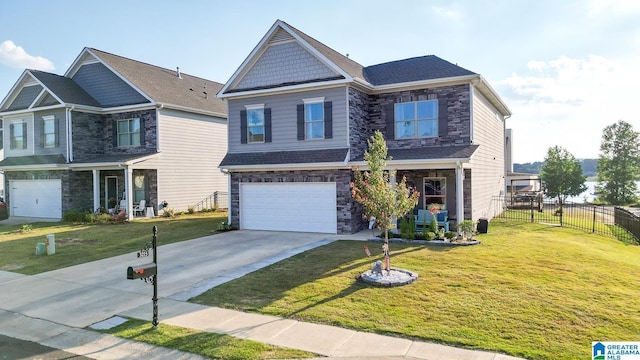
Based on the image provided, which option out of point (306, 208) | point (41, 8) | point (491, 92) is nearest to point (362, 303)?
point (306, 208)

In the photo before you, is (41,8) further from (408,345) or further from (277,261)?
(408,345)

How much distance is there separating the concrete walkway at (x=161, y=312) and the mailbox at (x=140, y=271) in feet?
3.28

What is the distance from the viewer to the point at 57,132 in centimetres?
2370

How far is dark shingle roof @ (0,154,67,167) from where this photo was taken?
23.2m

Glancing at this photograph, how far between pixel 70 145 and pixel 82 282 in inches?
653

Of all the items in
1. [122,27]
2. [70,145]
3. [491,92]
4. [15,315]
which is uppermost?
[122,27]

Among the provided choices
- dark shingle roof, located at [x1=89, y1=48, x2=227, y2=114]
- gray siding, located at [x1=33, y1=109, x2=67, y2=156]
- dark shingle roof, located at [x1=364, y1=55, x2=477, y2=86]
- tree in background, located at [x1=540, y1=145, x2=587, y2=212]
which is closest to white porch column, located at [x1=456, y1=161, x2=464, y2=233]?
dark shingle roof, located at [x1=364, y1=55, x2=477, y2=86]

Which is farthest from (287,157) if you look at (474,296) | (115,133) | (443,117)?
(115,133)

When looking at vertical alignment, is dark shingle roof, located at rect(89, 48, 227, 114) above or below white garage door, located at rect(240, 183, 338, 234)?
above

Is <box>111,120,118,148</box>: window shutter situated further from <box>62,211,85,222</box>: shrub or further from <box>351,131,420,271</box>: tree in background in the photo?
<box>351,131,420,271</box>: tree in background

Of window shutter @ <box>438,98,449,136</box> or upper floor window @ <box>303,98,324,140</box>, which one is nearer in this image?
window shutter @ <box>438,98,449,136</box>

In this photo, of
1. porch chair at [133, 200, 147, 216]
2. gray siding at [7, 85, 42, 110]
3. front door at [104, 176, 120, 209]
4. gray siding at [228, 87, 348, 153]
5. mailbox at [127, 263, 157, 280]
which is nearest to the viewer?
mailbox at [127, 263, 157, 280]

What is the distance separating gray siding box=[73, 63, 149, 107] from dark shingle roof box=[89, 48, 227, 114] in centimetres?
58

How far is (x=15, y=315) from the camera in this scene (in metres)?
7.73
